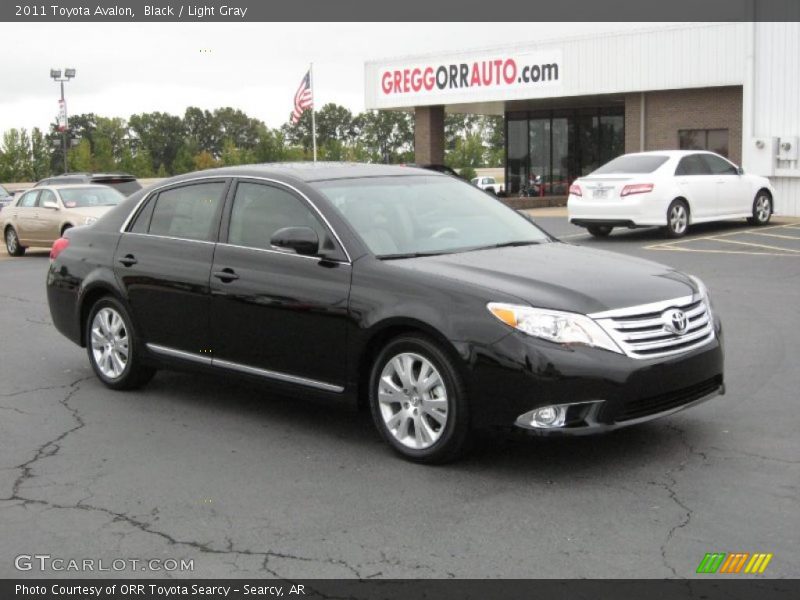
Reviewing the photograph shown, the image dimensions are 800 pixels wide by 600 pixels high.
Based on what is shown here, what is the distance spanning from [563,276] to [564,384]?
2.56ft

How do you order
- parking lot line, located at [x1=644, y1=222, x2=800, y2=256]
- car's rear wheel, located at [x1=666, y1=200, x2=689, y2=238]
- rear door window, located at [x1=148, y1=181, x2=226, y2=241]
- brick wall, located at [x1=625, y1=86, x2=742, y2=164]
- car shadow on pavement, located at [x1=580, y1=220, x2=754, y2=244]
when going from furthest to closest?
brick wall, located at [x1=625, y1=86, x2=742, y2=164] → car shadow on pavement, located at [x1=580, y1=220, x2=754, y2=244] → car's rear wheel, located at [x1=666, y1=200, x2=689, y2=238] → parking lot line, located at [x1=644, y1=222, x2=800, y2=256] → rear door window, located at [x1=148, y1=181, x2=226, y2=241]

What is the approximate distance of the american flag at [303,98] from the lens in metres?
36.9

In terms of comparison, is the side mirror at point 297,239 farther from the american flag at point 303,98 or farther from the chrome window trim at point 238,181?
the american flag at point 303,98

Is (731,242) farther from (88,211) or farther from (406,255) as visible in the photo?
(406,255)

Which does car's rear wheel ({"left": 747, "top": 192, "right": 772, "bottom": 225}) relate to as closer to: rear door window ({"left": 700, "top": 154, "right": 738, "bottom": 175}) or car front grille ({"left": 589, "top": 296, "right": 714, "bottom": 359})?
rear door window ({"left": 700, "top": 154, "right": 738, "bottom": 175})

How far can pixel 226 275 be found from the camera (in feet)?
23.4

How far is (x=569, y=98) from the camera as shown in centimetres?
3731

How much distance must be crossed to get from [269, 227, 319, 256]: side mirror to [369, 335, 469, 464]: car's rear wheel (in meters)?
0.84

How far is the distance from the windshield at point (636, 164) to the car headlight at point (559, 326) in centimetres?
1482

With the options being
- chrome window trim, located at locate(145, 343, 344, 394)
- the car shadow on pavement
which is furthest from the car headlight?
the car shadow on pavement

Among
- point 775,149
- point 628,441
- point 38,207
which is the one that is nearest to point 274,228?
point 628,441

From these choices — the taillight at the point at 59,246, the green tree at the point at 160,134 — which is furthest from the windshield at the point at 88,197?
the green tree at the point at 160,134

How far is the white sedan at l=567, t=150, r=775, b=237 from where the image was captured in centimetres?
1966

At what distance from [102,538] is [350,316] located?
196 cm
